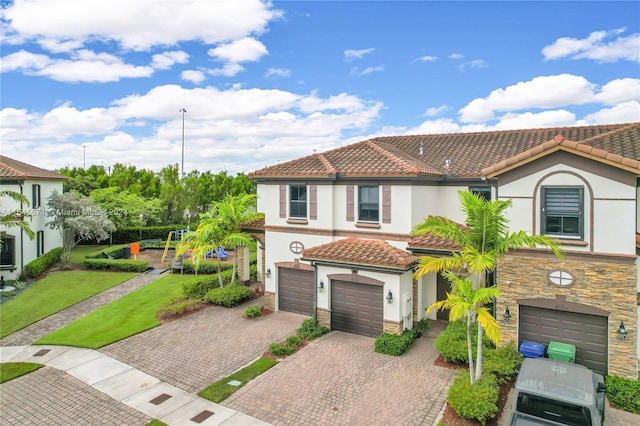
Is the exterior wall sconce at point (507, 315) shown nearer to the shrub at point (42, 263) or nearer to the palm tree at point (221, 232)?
the palm tree at point (221, 232)

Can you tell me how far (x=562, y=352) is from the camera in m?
12.1

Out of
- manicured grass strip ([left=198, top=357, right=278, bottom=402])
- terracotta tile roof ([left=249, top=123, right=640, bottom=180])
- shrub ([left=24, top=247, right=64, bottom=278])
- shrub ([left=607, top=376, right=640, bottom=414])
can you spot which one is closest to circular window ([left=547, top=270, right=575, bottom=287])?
shrub ([left=607, top=376, right=640, bottom=414])

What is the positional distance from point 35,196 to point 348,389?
2693 cm

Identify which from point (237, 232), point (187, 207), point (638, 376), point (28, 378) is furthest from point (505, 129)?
point (187, 207)

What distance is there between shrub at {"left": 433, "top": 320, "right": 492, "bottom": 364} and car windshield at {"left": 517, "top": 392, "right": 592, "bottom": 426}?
12.3 feet

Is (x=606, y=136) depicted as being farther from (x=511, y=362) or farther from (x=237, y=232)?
(x=237, y=232)

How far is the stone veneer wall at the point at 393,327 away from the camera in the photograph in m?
15.1

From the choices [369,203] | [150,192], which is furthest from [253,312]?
[150,192]

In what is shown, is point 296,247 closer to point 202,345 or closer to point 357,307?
point 357,307

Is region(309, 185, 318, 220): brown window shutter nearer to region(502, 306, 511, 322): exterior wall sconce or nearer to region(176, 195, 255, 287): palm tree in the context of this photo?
region(176, 195, 255, 287): palm tree

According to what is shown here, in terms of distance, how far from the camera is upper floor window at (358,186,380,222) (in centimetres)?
1762


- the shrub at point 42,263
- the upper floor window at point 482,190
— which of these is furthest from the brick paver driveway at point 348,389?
the shrub at point 42,263

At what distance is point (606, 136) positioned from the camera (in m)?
14.4

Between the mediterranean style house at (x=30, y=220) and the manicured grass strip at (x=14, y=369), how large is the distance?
11.9 meters
